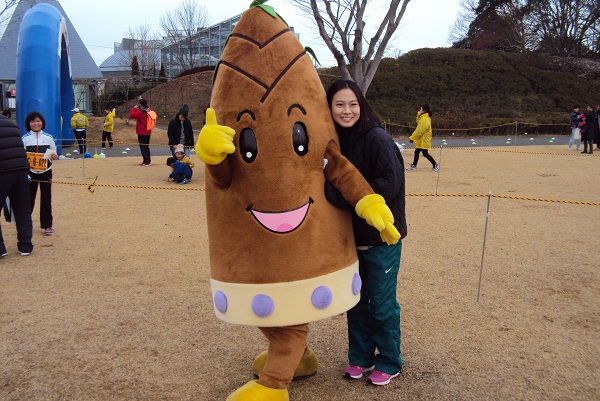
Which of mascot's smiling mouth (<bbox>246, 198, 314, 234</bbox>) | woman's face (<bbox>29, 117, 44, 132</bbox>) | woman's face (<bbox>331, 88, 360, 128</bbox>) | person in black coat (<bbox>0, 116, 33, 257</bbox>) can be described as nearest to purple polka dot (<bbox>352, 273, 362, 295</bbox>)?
mascot's smiling mouth (<bbox>246, 198, 314, 234</bbox>)

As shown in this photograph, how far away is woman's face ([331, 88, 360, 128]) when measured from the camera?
3.26 meters

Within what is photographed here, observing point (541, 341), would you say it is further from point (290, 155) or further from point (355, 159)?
point (290, 155)

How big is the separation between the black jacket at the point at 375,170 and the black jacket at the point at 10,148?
4575mm

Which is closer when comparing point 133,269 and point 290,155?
point 290,155

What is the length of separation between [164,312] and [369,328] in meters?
2.08

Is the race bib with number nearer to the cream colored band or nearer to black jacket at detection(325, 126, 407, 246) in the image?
the cream colored band

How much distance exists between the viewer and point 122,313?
4.82 m

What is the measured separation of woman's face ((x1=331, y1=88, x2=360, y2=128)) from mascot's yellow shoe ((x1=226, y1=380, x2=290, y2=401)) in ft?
5.34

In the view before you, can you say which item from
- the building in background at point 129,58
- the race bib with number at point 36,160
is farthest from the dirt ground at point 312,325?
the building in background at point 129,58

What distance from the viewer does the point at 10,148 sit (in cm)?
627

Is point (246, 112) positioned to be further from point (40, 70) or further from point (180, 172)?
point (40, 70)

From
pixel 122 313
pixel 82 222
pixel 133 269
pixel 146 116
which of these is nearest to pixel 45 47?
pixel 146 116

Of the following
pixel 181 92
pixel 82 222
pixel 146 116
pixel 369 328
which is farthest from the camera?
pixel 181 92

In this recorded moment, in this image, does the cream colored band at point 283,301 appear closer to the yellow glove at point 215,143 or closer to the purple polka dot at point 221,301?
the purple polka dot at point 221,301
